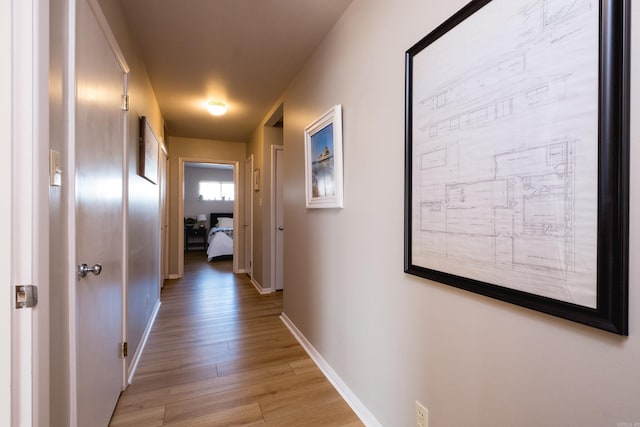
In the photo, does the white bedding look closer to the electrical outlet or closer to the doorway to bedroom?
the doorway to bedroom

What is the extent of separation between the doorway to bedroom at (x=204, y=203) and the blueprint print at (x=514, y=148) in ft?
25.0

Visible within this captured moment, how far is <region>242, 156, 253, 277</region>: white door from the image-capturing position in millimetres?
4898

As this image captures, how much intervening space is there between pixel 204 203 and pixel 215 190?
525mm

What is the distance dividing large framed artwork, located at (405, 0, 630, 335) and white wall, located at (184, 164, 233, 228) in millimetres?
8605

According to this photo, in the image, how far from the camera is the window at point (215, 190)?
8.89 meters

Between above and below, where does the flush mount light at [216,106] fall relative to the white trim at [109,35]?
above

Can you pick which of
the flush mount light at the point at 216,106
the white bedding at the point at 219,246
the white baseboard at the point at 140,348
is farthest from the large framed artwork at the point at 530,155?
the white bedding at the point at 219,246

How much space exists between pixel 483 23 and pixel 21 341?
164 cm

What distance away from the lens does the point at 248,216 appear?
513 cm

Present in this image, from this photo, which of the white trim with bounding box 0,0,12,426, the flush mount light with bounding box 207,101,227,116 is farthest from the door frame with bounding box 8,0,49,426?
the flush mount light with bounding box 207,101,227,116

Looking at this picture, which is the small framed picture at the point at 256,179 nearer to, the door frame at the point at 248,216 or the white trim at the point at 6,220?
the door frame at the point at 248,216

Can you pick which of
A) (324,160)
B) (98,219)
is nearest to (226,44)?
(324,160)

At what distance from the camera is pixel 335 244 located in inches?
78.4

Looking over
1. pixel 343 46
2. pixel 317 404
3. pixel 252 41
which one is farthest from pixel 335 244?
pixel 252 41
